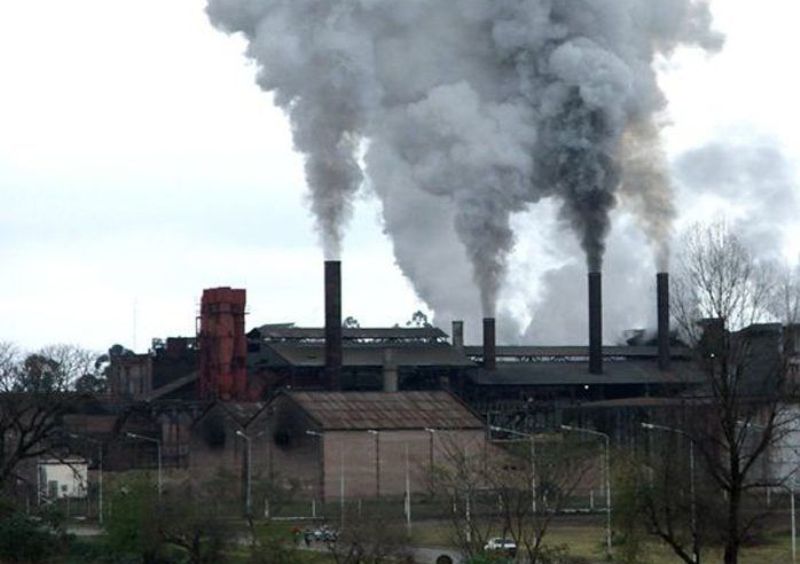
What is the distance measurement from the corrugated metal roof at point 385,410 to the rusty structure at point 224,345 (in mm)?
9911

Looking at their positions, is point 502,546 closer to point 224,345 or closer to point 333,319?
point 333,319

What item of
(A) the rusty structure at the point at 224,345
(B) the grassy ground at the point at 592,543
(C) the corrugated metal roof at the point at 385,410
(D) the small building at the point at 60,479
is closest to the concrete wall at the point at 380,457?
(C) the corrugated metal roof at the point at 385,410

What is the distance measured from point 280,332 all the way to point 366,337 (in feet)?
16.2

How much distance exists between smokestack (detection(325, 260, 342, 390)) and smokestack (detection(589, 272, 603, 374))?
14.1 metres

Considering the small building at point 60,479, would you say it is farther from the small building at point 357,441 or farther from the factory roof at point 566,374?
the factory roof at point 566,374

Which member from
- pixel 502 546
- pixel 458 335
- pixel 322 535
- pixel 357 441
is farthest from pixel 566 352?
pixel 502 546

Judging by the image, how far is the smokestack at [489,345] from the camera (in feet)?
324

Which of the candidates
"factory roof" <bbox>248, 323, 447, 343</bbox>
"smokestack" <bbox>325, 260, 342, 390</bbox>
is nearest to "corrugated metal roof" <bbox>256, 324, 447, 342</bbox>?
"factory roof" <bbox>248, 323, 447, 343</bbox>

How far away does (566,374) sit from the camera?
3984 inches

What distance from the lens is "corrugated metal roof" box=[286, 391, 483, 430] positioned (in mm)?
80750

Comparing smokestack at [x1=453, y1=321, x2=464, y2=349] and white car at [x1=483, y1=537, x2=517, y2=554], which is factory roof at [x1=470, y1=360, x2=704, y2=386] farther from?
white car at [x1=483, y1=537, x2=517, y2=554]

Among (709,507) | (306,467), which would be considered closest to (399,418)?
(306,467)

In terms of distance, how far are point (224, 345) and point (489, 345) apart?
14.9 metres

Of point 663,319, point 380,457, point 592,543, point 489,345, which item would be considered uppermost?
point 663,319
